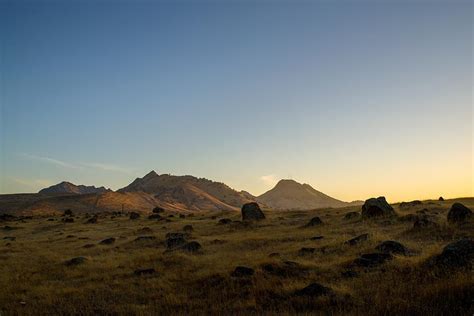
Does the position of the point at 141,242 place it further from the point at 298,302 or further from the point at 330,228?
the point at 298,302

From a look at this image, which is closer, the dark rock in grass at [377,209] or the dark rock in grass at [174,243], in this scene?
the dark rock in grass at [174,243]

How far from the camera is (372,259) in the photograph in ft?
54.8

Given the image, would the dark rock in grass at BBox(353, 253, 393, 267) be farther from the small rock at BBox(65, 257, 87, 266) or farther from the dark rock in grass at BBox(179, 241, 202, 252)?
the small rock at BBox(65, 257, 87, 266)

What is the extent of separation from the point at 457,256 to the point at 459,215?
47.5 feet

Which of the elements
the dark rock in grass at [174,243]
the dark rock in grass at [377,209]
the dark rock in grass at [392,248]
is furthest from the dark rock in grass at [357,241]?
the dark rock in grass at [377,209]

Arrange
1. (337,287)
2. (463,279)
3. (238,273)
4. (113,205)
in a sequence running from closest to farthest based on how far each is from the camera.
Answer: (463,279) < (337,287) < (238,273) < (113,205)

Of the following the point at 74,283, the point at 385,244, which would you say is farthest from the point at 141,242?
the point at 385,244

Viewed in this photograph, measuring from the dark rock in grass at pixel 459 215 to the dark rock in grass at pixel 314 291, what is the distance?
17.3m

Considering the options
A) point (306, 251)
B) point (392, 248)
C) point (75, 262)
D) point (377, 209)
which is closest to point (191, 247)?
point (75, 262)

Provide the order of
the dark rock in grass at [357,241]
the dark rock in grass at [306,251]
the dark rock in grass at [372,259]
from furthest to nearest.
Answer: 1. the dark rock in grass at [357,241]
2. the dark rock in grass at [306,251]
3. the dark rock in grass at [372,259]

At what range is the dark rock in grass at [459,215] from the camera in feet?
87.2

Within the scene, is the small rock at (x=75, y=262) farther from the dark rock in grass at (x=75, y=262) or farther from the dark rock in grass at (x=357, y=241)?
the dark rock in grass at (x=357, y=241)

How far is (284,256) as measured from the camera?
20875 millimetres

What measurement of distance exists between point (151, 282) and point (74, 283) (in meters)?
3.87
